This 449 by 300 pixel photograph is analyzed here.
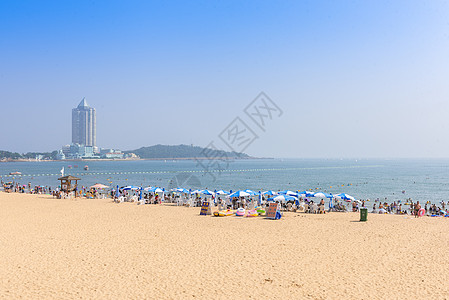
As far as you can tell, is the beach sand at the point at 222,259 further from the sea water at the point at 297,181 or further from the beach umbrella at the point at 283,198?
the sea water at the point at 297,181

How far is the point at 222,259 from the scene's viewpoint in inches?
423

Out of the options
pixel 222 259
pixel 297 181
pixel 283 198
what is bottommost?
pixel 297 181

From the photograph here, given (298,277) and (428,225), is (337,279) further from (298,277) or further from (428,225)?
(428,225)

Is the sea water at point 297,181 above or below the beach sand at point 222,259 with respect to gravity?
below

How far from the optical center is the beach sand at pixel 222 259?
812 centimetres

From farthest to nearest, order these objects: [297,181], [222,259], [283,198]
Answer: [297,181] < [283,198] < [222,259]

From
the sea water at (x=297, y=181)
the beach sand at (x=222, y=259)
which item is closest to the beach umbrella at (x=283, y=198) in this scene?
the beach sand at (x=222, y=259)

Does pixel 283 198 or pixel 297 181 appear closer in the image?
pixel 283 198

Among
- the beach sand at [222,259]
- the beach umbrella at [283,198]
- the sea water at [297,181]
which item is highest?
the beach umbrella at [283,198]

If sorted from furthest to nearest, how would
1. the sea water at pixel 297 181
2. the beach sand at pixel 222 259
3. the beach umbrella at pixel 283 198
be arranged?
the sea water at pixel 297 181 → the beach umbrella at pixel 283 198 → the beach sand at pixel 222 259

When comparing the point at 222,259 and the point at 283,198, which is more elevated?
the point at 283,198

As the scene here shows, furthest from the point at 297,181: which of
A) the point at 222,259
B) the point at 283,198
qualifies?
the point at 222,259

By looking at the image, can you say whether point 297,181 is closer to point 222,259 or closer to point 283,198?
point 283,198

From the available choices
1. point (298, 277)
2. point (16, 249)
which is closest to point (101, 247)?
point (16, 249)
